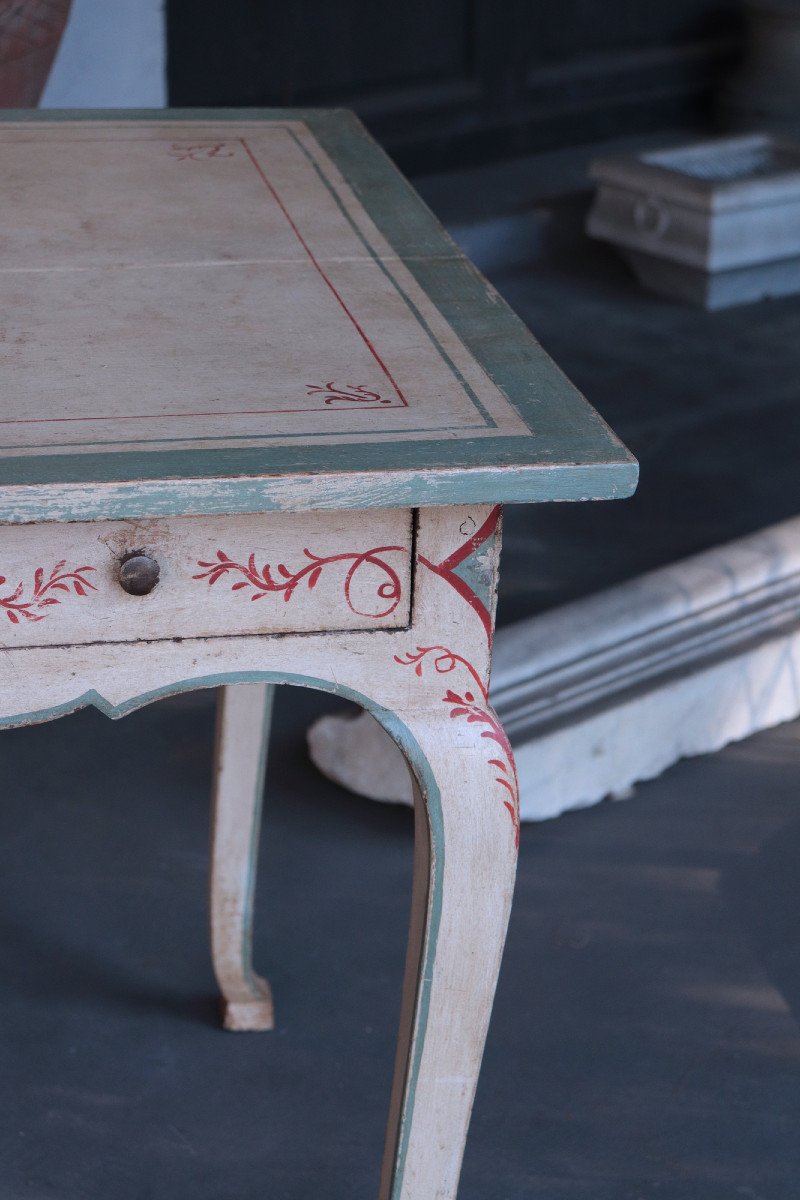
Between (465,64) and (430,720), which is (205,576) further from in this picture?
(465,64)

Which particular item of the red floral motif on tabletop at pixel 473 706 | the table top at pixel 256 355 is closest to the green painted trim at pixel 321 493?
the table top at pixel 256 355

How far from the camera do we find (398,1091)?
1002mm

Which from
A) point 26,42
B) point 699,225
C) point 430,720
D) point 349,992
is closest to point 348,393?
point 430,720

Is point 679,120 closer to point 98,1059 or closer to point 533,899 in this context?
point 533,899

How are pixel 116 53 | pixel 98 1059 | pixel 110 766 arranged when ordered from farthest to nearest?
pixel 116 53
pixel 110 766
pixel 98 1059

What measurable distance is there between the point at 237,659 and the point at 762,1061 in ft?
2.80

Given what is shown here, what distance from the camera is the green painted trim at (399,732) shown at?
2.76 ft

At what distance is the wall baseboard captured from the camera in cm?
180

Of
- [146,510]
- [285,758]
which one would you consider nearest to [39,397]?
[146,510]

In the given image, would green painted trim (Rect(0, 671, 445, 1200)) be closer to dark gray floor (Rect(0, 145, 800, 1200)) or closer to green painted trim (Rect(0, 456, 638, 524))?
green painted trim (Rect(0, 456, 638, 524))

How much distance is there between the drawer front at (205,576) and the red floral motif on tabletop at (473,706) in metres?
0.03

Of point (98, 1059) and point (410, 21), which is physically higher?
point (410, 21)

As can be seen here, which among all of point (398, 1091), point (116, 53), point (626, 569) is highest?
point (116, 53)

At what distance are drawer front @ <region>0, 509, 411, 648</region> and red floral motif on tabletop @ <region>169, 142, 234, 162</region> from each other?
2.16ft
